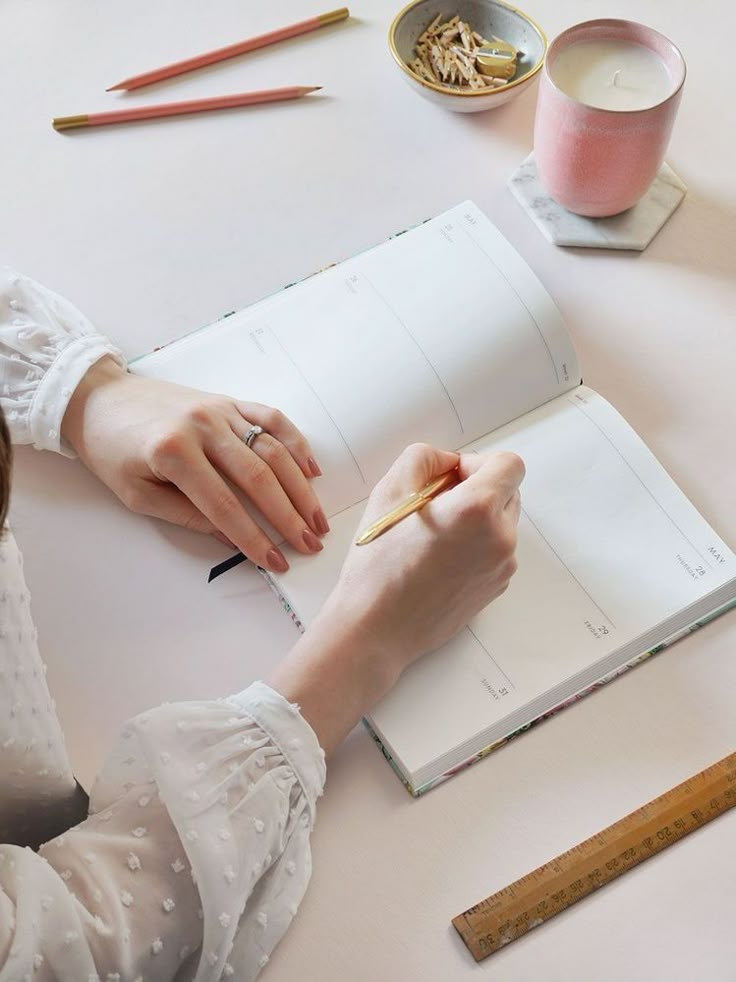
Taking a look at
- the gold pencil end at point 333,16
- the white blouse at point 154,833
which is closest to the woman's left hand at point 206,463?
the white blouse at point 154,833

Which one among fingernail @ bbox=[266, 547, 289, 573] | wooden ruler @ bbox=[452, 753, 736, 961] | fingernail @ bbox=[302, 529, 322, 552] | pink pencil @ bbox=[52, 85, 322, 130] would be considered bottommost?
wooden ruler @ bbox=[452, 753, 736, 961]

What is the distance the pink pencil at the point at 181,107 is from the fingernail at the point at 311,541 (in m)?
0.49

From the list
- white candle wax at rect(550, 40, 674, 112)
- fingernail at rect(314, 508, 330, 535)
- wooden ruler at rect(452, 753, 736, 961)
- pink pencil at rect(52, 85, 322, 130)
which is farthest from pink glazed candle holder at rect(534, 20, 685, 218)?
wooden ruler at rect(452, 753, 736, 961)

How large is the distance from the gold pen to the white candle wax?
13.6 inches

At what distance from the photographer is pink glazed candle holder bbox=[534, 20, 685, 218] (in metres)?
0.88

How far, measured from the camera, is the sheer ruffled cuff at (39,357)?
84 cm

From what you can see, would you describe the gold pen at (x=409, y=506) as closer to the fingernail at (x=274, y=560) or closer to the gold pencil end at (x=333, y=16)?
the fingernail at (x=274, y=560)

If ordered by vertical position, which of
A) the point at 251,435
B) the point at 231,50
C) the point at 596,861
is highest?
the point at 231,50

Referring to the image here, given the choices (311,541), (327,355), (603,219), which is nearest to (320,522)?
(311,541)

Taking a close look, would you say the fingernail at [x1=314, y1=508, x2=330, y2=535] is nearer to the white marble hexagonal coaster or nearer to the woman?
the woman

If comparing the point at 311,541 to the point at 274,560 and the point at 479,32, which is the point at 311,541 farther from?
the point at 479,32

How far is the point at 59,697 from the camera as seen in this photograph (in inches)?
29.4

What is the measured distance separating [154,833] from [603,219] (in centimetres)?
65

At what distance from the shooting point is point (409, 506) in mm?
747
